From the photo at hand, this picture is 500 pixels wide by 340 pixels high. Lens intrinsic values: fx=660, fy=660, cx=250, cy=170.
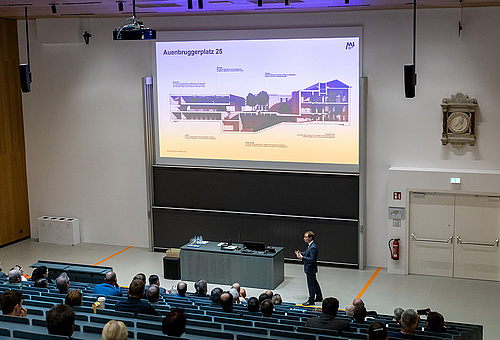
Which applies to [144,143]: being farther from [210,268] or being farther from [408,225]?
[408,225]

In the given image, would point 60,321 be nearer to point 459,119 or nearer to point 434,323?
point 434,323

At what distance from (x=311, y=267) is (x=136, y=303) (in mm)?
4325

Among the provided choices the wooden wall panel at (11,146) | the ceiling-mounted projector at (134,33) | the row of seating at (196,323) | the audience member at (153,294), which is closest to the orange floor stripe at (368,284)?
the row of seating at (196,323)

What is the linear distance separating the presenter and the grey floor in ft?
1.09

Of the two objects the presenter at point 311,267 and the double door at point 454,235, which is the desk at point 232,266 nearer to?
the presenter at point 311,267

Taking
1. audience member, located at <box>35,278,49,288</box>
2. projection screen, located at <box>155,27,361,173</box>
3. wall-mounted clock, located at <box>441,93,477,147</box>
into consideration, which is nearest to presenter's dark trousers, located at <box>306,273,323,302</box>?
projection screen, located at <box>155,27,361,173</box>

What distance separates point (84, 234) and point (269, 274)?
18.7 ft

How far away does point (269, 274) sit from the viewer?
1212cm

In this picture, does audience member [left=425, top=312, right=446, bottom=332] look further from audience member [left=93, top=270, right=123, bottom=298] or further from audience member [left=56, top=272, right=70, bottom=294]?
audience member [left=56, top=272, right=70, bottom=294]

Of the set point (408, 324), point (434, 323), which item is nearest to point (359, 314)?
point (434, 323)

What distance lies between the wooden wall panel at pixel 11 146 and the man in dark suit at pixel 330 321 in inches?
412

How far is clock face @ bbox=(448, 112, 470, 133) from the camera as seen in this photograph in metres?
12.4

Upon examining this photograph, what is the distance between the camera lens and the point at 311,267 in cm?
1120

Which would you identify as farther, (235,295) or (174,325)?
(235,295)
